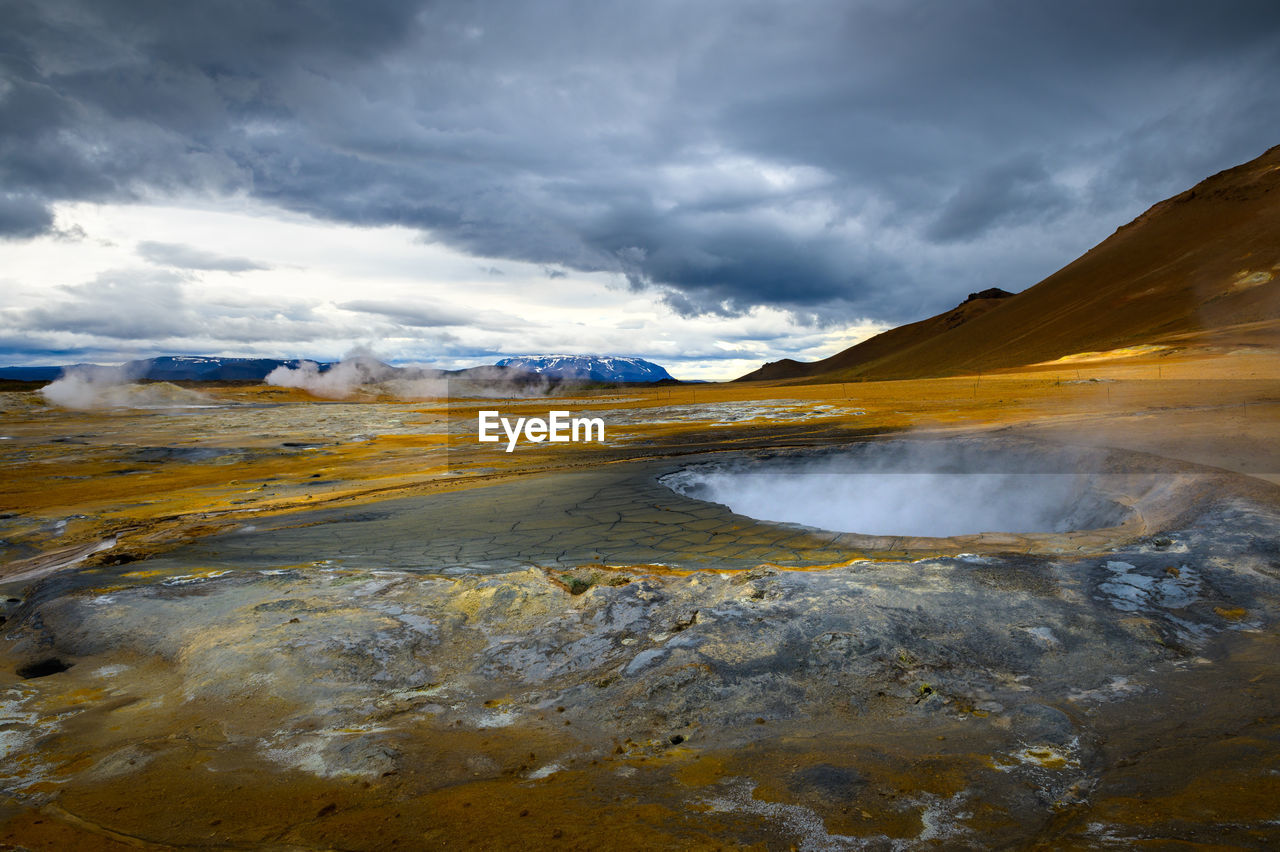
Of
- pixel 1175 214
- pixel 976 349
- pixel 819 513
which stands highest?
pixel 1175 214

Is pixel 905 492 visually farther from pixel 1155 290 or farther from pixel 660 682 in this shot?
pixel 1155 290

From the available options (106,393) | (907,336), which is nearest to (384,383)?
(106,393)

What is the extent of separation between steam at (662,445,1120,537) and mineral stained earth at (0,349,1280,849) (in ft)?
2.44

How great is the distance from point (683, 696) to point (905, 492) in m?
9.47

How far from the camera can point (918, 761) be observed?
365 cm

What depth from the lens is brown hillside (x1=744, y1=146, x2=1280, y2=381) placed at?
2365 inches

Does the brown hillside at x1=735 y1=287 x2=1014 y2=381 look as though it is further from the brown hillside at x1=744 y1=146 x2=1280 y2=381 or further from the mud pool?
the mud pool

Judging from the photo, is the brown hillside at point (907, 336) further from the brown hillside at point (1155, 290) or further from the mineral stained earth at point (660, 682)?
the mineral stained earth at point (660, 682)

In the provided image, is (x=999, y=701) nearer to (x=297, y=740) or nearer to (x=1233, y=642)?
(x=1233, y=642)

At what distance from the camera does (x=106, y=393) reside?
62.5m

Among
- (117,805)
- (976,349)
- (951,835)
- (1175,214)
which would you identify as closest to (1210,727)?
(951,835)

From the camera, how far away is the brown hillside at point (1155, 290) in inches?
2365

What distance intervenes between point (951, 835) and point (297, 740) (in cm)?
381

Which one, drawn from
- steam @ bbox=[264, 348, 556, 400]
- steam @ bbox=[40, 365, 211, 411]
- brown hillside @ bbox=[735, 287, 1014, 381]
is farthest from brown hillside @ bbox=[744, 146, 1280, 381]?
steam @ bbox=[40, 365, 211, 411]
